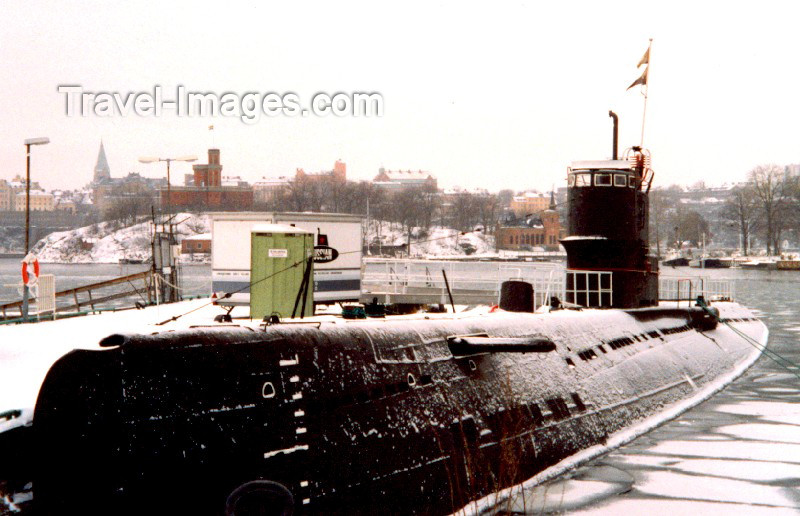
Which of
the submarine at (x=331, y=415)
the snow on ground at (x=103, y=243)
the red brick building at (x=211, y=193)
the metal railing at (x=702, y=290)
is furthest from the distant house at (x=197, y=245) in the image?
the submarine at (x=331, y=415)

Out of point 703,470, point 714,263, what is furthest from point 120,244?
point 714,263

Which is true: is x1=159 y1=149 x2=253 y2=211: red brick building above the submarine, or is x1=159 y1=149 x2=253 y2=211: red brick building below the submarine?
above

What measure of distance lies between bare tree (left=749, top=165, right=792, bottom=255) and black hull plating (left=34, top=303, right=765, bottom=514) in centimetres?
14082

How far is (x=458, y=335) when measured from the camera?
12.2 metres

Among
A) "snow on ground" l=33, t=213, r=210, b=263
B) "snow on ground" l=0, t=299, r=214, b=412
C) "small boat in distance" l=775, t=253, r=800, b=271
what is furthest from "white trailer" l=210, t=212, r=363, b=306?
"small boat in distance" l=775, t=253, r=800, b=271

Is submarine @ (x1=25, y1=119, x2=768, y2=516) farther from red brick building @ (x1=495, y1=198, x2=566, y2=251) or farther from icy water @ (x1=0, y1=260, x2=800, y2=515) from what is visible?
red brick building @ (x1=495, y1=198, x2=566, y2=251)

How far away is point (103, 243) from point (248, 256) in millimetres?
83256

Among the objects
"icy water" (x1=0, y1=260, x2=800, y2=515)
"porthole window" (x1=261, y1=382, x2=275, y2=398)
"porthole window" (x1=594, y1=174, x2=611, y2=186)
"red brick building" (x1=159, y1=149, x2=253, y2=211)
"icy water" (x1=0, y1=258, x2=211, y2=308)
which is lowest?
"icy water" (x1=0, y1=258, x2=211, y2=308)

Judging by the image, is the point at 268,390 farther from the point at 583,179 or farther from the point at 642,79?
the point at 642,79

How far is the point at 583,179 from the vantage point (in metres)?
20.4

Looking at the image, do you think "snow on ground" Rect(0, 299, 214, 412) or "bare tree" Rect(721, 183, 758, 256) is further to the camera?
"bare tree" Rect(721, 183, 758, 256)

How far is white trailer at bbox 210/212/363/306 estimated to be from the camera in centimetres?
2275

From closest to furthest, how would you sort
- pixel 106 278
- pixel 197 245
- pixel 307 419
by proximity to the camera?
pixel 307 419 → pixel 197 245 → pixel 106 278

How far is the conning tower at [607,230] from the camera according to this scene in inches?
800
